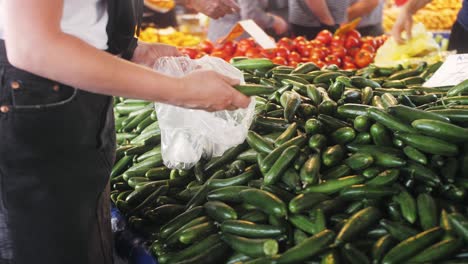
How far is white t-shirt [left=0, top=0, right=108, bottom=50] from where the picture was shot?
1562 millimetres

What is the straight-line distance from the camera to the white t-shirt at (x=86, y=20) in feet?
5.12

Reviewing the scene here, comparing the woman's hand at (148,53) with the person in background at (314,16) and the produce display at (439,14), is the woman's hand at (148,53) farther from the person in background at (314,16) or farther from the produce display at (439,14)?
the produce display at (439,14)

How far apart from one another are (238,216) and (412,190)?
71 centimetres

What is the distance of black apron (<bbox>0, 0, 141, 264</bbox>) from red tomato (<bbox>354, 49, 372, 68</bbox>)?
10.5 ft

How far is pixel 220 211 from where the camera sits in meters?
2.06

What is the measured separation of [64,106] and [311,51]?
337 centimetres

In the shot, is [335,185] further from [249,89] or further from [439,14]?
[439,14]

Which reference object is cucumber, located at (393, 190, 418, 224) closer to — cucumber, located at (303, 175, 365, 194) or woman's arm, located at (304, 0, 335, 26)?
cucumber, located at (303, 175, 365, 194)

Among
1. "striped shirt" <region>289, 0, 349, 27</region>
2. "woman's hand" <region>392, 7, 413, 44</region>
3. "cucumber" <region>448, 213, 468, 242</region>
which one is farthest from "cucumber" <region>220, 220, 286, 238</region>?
"striped shirt" <region>289, 0, 349, 27</region>

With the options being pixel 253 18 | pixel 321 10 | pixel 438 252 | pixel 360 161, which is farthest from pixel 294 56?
pixel 438 252

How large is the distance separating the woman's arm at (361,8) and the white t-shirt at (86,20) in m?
5.00

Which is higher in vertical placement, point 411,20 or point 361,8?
point 411,20

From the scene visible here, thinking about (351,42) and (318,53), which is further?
(351,42)

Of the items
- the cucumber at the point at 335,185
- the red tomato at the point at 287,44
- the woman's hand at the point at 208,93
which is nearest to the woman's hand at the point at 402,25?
the red tomato at the point at 287,44
